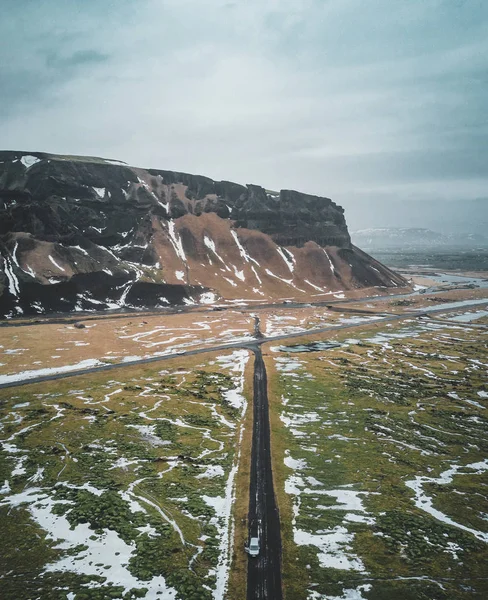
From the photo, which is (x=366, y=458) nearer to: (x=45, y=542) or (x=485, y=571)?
(x=485, y=571)

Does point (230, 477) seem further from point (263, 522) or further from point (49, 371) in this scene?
point (49, 371)

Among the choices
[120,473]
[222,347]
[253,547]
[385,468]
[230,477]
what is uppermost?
[222,347]

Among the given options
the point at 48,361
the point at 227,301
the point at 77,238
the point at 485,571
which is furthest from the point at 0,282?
the point at 485,571

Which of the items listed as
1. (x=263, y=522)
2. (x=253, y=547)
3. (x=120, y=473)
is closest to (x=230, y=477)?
(x=263, y=522)

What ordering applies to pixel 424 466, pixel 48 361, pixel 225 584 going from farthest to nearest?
1. pixel 48 361
2. pixel 424 466
3. pixel 225 584

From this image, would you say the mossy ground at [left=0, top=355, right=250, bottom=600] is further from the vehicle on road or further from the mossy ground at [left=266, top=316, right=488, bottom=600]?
the mossy ground at [left=266, top=316, right=488, bottom=600]

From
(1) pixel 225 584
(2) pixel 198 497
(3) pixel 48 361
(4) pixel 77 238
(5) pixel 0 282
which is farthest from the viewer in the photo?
(4) pixel 77 238
